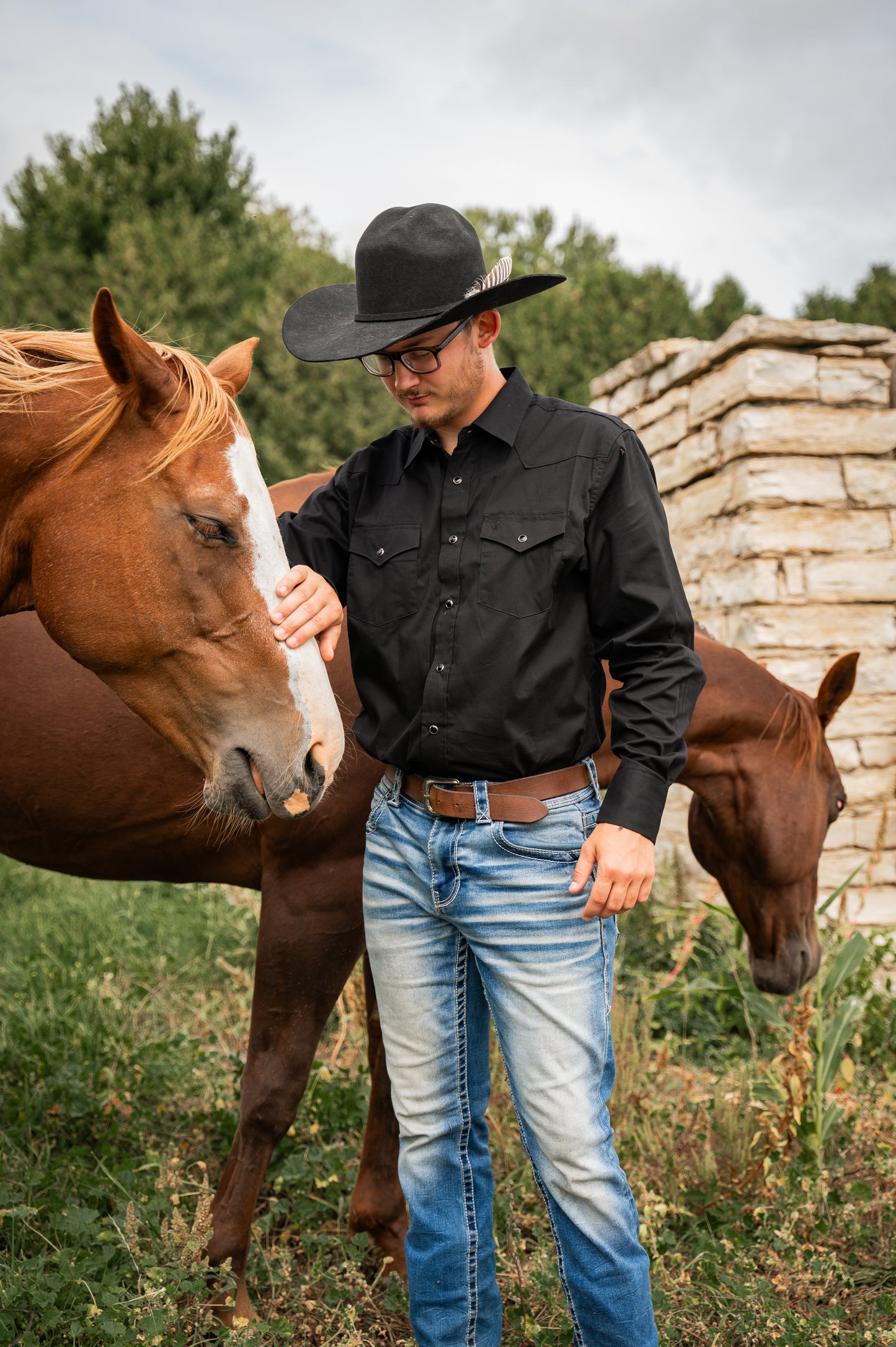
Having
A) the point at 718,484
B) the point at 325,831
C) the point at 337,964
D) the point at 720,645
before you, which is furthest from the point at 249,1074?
the point at 718,484

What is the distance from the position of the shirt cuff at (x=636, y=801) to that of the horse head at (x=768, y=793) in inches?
53.1

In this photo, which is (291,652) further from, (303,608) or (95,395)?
(95,395)

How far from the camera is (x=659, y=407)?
Answer: 19.7 ft

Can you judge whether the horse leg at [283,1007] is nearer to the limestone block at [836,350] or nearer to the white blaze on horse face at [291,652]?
the white blaze on horse face at [291,652]

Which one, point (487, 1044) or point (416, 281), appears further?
point (487, 1044)

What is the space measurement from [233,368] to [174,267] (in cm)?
1103

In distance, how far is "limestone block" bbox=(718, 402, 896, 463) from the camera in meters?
5.09

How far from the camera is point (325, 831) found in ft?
7.93

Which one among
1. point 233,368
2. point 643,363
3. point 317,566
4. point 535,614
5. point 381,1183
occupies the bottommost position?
point 381,1183

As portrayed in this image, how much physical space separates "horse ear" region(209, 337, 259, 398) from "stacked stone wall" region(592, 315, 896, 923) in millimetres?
3558

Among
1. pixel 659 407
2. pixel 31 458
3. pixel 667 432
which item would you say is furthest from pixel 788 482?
pixel 31 458

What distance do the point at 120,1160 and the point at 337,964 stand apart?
4.30 ft

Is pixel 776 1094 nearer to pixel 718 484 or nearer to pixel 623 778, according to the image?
pixel 623 778

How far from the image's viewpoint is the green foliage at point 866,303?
47.0 ft
